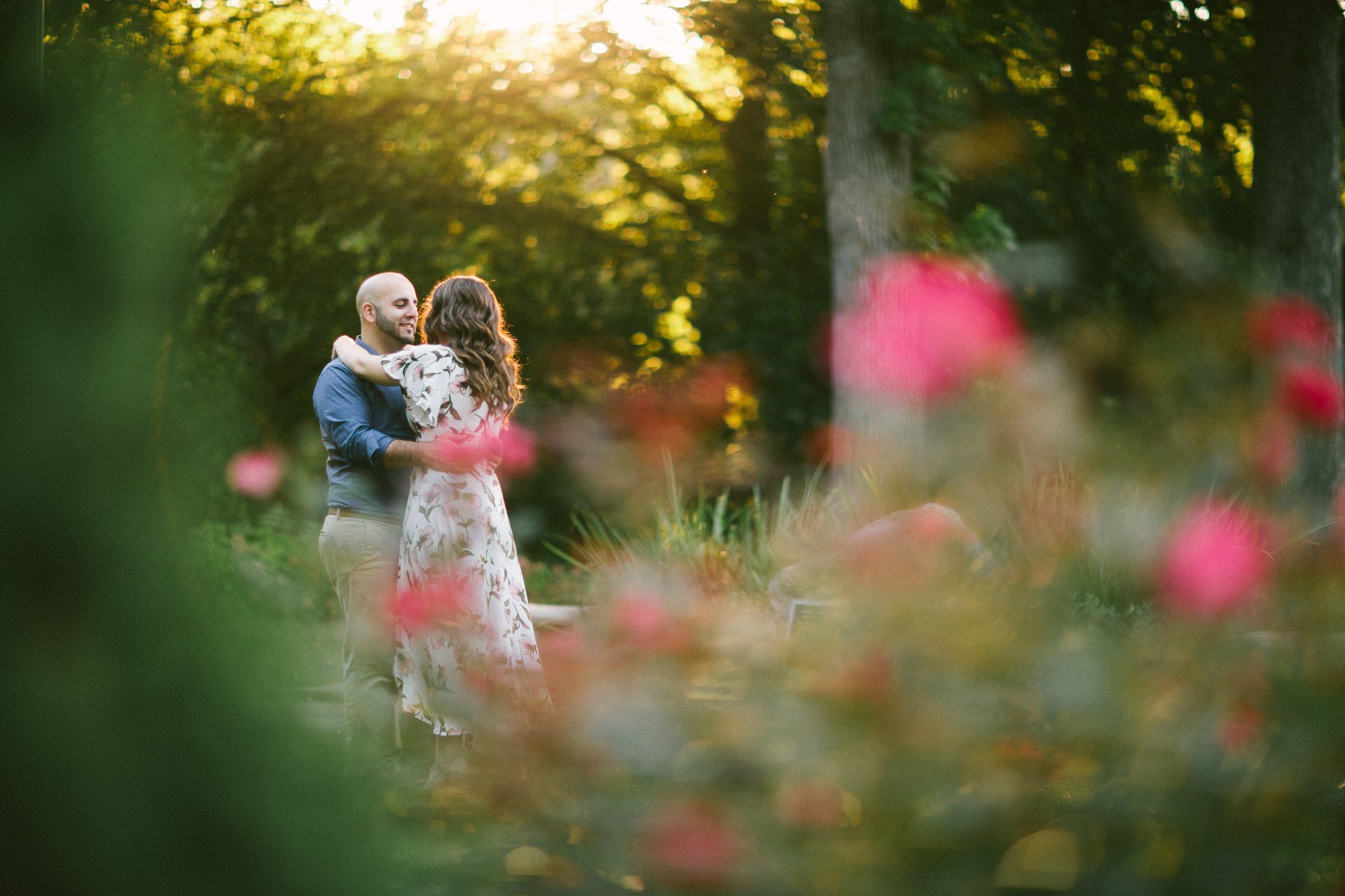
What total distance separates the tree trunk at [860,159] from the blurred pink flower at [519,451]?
2464mm

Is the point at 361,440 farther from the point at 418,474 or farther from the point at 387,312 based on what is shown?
the point at 387,312

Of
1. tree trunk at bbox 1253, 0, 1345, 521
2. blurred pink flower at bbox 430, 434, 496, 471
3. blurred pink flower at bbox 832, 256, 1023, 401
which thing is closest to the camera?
blurred pink flower at bbox 430, 434, 496, 471

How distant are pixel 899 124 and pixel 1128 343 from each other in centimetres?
178

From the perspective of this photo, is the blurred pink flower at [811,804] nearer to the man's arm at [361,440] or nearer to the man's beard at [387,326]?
the man's arm at [361,440]

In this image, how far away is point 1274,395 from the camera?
3020 mm

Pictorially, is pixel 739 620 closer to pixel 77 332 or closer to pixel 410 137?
pixel 77 332

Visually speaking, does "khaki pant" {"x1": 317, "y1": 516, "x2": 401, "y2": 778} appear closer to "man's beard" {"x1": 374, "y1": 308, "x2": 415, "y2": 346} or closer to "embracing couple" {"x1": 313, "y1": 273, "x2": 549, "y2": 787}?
"embracing couple" {"x1": 313, "y1": 273, "x2": 549, "y2": 787}

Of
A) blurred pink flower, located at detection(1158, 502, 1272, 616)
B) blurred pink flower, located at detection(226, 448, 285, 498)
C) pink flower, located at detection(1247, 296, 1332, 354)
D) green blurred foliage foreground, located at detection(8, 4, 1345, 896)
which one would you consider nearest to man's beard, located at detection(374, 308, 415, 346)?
green blurred foliage foreground, located at detection(8, 4, 1345, 896)

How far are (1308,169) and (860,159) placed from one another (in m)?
2.79

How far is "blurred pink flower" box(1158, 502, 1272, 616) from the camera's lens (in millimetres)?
1437

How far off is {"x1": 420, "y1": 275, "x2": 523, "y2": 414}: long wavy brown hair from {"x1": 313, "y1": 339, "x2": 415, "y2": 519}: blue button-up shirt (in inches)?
11.0

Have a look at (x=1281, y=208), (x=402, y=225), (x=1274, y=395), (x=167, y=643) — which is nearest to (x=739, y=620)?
(x=167, y=643)

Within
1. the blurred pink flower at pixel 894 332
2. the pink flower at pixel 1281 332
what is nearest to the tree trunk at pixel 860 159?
the blurred pink flower at pixel 894 332

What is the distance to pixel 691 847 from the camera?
3.33ft
